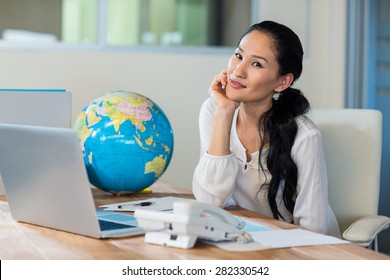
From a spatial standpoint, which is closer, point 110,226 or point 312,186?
point 110,226

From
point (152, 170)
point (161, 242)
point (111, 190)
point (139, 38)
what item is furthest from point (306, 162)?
point (139, 38)

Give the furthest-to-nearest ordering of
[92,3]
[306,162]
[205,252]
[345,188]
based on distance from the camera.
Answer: [92,3], [345,188], [306,162], [205,252]

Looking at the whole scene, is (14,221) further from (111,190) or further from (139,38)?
(139,38)

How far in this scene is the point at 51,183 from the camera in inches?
59.1

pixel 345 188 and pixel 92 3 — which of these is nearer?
pixel 345 188

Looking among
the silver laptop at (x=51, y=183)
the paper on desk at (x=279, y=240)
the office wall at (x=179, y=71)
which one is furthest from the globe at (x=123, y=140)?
the office wall at (x=179, y=71)

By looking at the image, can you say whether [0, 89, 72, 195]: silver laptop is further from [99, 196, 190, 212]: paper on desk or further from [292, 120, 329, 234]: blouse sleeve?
[292, 120, 329, 234]: blouse sleeve

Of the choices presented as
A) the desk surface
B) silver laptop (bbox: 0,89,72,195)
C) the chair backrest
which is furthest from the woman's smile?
the desk surface

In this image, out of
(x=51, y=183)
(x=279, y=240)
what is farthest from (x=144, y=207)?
(x=279, y=240)

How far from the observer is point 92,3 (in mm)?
3926

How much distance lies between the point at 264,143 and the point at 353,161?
29 cm

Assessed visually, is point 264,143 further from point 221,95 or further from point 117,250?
point 117,250
